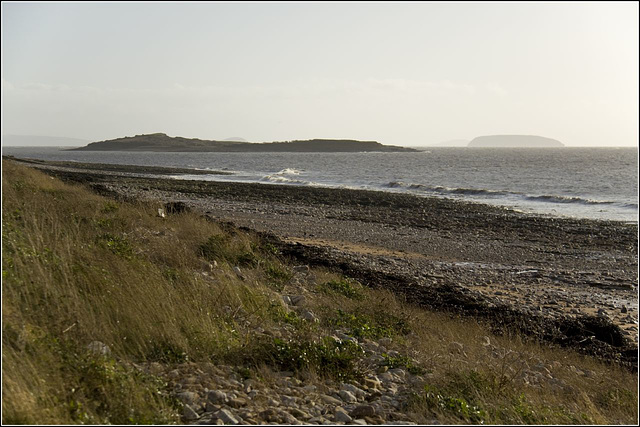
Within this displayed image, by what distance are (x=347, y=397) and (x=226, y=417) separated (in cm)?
151

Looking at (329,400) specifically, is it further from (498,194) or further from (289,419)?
(498,194)

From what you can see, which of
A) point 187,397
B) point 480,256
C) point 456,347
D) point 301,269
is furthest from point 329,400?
point 480,256

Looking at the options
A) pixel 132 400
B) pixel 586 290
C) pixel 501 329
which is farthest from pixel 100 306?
pixel 586 290

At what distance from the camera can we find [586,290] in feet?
51.8

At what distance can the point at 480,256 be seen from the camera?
20203 millimetres

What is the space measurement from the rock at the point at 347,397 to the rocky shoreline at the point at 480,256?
6176 millimetres

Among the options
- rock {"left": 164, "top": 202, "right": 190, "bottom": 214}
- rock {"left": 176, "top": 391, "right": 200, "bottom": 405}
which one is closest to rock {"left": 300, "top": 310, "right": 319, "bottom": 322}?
rock {"left": 176, "top": 391, "right": 200, "bottom": 405}

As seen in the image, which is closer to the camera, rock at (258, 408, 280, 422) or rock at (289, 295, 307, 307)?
rock at (258, 408, 280, 422)

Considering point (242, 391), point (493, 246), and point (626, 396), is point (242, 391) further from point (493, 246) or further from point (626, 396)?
point (493, 246)

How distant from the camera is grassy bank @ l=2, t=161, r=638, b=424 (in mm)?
4969

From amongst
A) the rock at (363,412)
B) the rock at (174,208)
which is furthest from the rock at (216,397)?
the rock at (174,208)

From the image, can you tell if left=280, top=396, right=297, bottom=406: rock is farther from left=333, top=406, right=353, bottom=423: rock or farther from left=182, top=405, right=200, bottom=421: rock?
left=182, top=405, right=200, bottom=421: rock

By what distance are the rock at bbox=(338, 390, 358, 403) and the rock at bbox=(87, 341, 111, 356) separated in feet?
8.45

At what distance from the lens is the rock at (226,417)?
5078 mm
